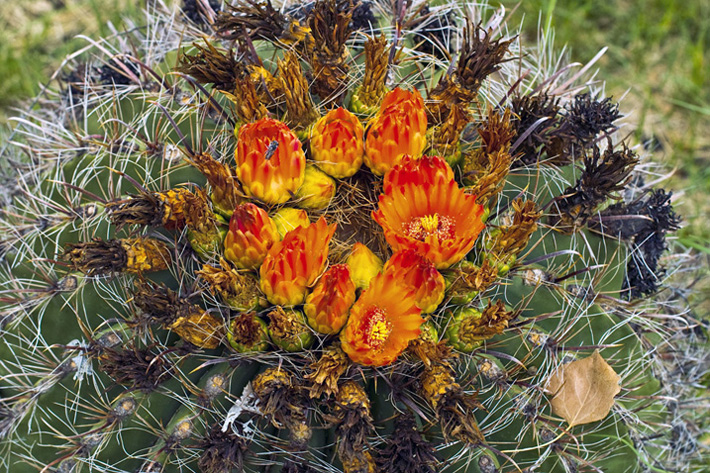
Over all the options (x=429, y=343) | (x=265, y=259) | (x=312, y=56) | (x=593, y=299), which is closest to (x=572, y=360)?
(x=593, y=299)

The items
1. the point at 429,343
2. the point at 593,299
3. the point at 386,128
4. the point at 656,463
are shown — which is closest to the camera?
the point at 429,343

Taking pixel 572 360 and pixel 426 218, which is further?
A: pixel 572 360

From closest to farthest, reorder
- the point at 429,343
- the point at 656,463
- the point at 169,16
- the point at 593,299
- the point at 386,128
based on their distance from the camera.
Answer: the point at 429,343 → the point at 386,128 → the point at 593,299 → the point at 656,463 → the point at 169,16

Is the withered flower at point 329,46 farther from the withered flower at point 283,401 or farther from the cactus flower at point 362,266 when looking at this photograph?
the withered flower at point 283,401

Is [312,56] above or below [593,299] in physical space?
above

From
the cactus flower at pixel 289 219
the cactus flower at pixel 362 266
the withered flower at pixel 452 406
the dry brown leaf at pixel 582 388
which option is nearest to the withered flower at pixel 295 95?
the cactus flower at pixel 289 219

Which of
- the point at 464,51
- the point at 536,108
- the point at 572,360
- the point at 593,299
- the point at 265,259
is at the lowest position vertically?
the point at 572,360

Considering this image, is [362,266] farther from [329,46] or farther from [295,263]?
[329,46]

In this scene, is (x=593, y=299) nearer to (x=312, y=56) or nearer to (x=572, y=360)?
(x=572, y=360)

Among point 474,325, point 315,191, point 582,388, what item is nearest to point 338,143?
point 315,191
